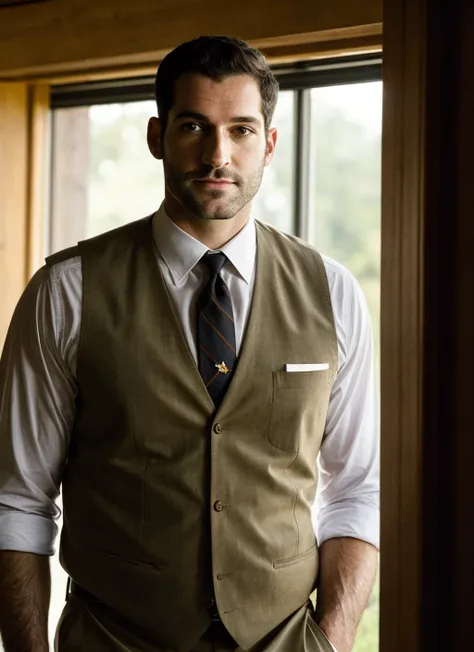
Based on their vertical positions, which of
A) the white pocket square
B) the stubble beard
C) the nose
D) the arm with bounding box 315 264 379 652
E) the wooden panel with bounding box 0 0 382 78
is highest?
the wooden panel with bounding box 0 0 382 78

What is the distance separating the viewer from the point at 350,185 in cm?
234

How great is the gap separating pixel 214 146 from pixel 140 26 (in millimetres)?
758

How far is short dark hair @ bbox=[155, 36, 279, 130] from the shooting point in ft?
5.02

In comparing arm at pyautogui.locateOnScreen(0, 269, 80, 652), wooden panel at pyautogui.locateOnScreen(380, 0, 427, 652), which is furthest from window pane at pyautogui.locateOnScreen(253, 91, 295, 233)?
wooden panel at pyautogui.locateOnScreen(380, 0, 427, 652)

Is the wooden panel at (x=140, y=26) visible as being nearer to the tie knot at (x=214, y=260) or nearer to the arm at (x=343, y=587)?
the tie knot at (x=214, y=260)

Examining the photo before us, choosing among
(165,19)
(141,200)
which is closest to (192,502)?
(165,19)

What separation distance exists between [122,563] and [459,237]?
1114mm

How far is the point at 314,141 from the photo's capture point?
2.36 meters

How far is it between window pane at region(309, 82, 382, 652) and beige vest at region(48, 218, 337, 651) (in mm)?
852

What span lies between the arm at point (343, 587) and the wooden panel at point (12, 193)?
132 centimetres

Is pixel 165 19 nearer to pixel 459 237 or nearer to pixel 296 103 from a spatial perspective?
pixel 296 103

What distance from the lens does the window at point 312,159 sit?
2.27 meters

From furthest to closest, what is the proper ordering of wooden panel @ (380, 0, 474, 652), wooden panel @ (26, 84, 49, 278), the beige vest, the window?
wooden panel @ (26, 84, 49, 278) → the window → the beige vest → wooden panel @ (380, 0, 474, 652)

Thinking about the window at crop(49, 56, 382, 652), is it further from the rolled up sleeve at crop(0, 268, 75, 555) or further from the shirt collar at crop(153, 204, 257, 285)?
the rolled up sleeve at crop(0, 268, 75, 555)
